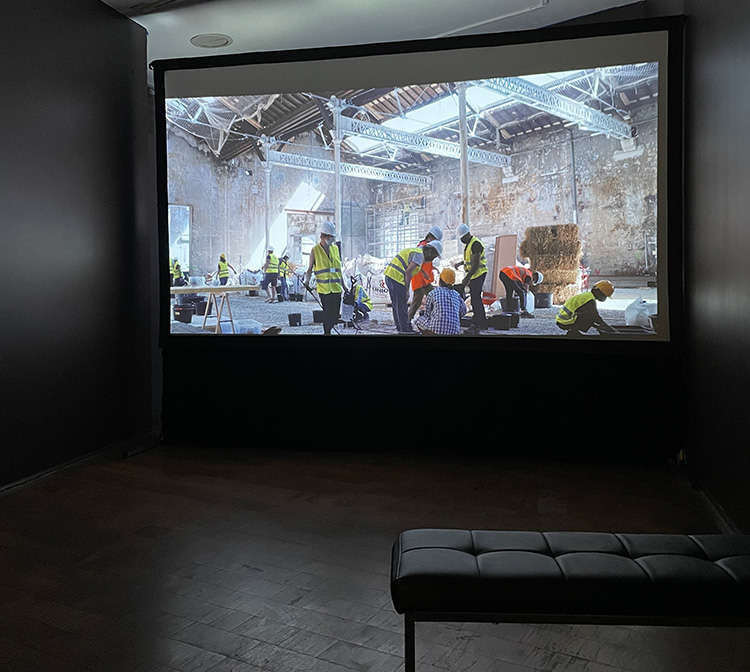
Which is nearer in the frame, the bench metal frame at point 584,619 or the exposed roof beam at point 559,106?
the bench metal frame at point 584,619

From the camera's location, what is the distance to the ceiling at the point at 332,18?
476 cm

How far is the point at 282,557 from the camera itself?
9.73ft

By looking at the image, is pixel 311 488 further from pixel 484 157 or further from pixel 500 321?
pixel 484 157

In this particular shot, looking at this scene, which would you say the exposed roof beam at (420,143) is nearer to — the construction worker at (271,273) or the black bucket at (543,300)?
the black bucket at (543,300)

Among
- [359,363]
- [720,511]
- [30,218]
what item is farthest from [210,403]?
[720,511]

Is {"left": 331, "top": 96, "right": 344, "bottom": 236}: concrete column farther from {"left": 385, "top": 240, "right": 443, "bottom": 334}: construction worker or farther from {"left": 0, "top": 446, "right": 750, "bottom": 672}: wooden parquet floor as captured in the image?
{"left": 0, "top": 446, "right": 750, "bottom": 672}: wooden parquet floor

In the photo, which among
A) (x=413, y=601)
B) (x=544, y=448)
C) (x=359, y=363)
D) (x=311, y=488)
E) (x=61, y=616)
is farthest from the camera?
(x=359, y=363)

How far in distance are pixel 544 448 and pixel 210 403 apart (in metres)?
2.45

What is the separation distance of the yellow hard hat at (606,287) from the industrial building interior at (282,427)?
16.5 inches

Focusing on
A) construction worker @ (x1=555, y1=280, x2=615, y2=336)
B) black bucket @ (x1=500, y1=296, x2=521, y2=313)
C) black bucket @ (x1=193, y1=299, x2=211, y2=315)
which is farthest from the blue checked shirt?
black bucket @ (x1=193, y1=299, x2=211, y2=315)

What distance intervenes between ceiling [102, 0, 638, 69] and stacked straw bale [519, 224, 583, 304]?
1.65m

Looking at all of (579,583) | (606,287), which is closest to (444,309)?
(606,287)

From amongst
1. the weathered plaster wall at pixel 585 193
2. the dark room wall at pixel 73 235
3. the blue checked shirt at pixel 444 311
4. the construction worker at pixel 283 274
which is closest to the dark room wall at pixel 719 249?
the weathered plaster wall at pixel 585 193

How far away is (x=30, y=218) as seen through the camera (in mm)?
4137
